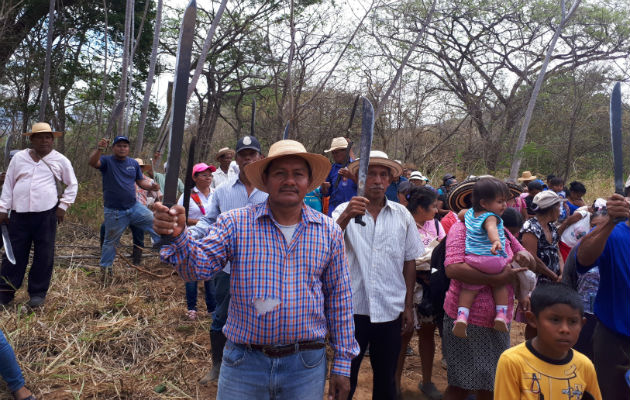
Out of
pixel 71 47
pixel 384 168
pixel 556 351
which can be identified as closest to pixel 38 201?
pixel 384 168

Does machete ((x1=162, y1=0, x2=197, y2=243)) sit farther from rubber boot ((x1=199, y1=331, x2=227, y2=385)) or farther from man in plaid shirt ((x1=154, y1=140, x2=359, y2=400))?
rubber boot ((x1=199, y1=331, x2=227, y2=385))

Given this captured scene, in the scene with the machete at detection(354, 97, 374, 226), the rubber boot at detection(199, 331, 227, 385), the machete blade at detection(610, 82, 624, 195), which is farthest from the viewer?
the rubber boot at detection(199, 331, 227, 385)

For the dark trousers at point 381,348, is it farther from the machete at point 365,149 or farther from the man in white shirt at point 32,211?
the man in white shirt at point 32,211

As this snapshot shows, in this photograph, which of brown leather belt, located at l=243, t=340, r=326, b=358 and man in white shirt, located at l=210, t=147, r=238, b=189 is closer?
brown leather belt, located at l=243, t=340, r=326, b=358

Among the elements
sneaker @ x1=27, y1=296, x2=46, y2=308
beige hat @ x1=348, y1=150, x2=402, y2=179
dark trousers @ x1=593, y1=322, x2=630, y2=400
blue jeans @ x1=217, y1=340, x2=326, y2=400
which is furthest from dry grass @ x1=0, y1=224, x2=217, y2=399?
dark trousers @ x1=593, y1=322, x2=630, y2=400

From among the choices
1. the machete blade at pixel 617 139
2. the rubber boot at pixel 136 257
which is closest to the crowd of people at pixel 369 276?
the machete blade at pixel 617 139

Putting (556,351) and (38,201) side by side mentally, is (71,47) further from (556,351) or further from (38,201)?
(556,351)

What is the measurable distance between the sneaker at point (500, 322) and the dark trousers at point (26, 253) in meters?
4.59

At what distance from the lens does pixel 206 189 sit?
16.5ft

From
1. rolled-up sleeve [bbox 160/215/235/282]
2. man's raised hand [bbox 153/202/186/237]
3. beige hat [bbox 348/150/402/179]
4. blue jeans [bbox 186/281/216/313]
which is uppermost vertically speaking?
beige hat [bbox 348/150/402/179]

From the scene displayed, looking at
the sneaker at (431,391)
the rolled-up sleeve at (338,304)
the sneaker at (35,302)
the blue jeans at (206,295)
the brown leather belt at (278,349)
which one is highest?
the rolled-up sleeve at (338,304)

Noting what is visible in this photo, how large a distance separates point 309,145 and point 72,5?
284 inches

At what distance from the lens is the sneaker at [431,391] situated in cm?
365

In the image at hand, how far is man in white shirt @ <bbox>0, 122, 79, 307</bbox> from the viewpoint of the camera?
4664 millimetres
